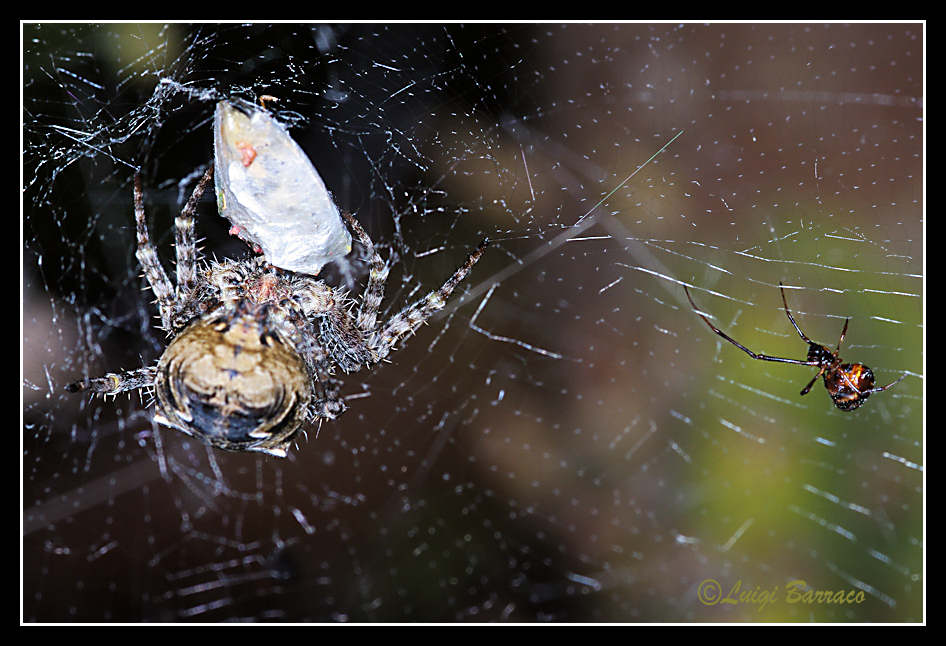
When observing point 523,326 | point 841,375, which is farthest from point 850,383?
point 523,326

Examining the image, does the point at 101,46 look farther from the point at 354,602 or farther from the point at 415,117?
the point at 354,602

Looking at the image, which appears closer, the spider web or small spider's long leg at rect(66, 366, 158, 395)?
small spider's long leg at rect(66, 366, 158, 395)

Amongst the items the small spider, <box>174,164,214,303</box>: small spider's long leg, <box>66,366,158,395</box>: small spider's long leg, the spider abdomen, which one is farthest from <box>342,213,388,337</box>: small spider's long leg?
the spider abdomen

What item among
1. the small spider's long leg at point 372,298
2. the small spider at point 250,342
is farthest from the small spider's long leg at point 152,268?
the small spider's long leg at point 372,298

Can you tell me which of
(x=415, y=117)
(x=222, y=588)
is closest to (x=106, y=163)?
(x=415, y=117)

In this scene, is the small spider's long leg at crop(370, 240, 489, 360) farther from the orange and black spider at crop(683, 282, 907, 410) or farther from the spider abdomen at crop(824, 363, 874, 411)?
the spider abdomen at crop(824, 363, 874, 411)

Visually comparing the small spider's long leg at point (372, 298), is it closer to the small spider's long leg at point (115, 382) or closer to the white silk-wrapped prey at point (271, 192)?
the white silk-wrapped prey at point (271, 192)

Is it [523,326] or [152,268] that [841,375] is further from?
[152,268]
